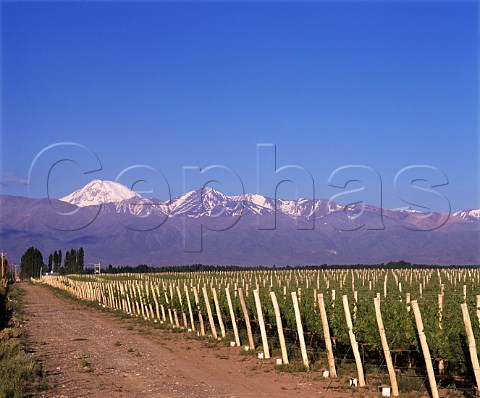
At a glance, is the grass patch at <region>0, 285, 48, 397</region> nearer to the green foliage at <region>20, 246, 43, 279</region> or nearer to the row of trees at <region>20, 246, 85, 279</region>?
the row of trees at <region>20, 246, 85, 279</region>

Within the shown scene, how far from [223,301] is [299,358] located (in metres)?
9.56

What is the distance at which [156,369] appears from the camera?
760 inches

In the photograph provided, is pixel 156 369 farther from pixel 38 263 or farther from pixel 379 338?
pixel 38 263

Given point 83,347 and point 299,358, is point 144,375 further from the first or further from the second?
point 83,347

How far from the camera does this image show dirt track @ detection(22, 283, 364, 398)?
16.1 metres

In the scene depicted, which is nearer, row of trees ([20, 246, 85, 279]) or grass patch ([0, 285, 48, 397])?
grass patch ([0, 285, 48, 397])

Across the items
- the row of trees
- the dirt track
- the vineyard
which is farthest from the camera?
the row of trees

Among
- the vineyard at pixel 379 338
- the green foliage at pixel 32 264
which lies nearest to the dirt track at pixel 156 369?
the vineyard at pixel 379 338

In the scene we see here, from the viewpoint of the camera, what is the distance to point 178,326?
105ft

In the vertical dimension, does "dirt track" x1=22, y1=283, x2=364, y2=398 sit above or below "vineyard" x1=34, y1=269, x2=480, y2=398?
below

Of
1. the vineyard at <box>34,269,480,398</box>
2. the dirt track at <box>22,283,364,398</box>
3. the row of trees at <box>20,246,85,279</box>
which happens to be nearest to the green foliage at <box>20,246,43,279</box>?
the row of trees at <box>20,246,85,279</box>

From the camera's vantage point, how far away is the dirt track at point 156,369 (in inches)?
635

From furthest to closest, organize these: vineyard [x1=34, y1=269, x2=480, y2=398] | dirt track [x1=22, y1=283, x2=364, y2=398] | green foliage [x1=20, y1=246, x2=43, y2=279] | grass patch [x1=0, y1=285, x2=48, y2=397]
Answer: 1. green foliage [x1=20, y1=246, x2=43, y2=279]
2. dirt track [x1=22, y1=283, x2=364, y2=398]
3. vineyard [x1=34, y1=269, x2=480, y2=398]
4. grass patch [x1=0, y1=285, x2=48, y2=397]

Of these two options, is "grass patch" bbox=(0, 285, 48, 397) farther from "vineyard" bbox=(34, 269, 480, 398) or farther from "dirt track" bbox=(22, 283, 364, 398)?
"vineyard" bbox=(34, 269, 480, 398)
